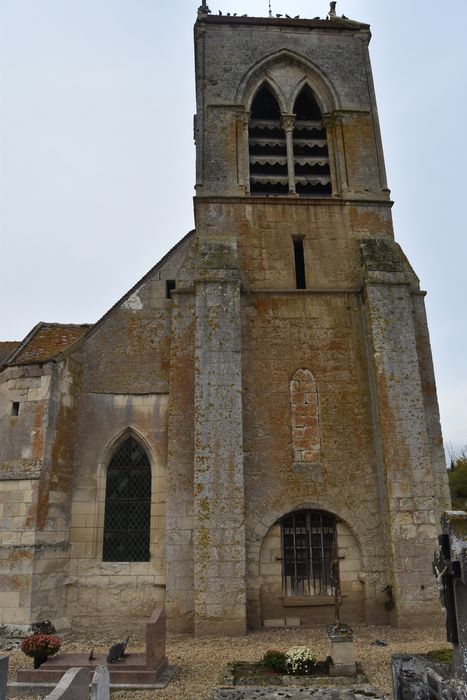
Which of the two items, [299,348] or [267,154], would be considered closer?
[299,348]

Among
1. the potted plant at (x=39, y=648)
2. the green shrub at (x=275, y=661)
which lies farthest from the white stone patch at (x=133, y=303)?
the green shrub at (x=275, y=661)

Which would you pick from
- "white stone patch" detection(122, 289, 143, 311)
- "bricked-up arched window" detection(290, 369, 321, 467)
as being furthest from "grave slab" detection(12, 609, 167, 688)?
"white stone patch" detection(122, 289, 143, 311)

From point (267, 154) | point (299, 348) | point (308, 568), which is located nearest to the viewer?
point (308, 568)

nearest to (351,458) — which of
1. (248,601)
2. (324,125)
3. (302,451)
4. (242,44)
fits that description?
(302,451)

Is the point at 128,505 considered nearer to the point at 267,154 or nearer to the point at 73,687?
the point at 73,687

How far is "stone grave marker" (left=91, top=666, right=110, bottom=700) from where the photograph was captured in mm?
4818

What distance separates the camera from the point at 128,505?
36.1 ft

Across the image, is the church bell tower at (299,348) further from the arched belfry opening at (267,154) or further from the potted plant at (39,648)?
the potted plant at (39,648)

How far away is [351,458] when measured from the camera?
1075 centimetres

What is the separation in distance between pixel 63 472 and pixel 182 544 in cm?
264

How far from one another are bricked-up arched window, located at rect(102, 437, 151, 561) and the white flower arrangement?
4338 millimetres

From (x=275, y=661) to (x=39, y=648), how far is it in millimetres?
2995

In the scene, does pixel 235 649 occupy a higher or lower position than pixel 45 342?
lower

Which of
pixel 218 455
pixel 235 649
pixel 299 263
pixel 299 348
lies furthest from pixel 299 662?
pixel 299 263
